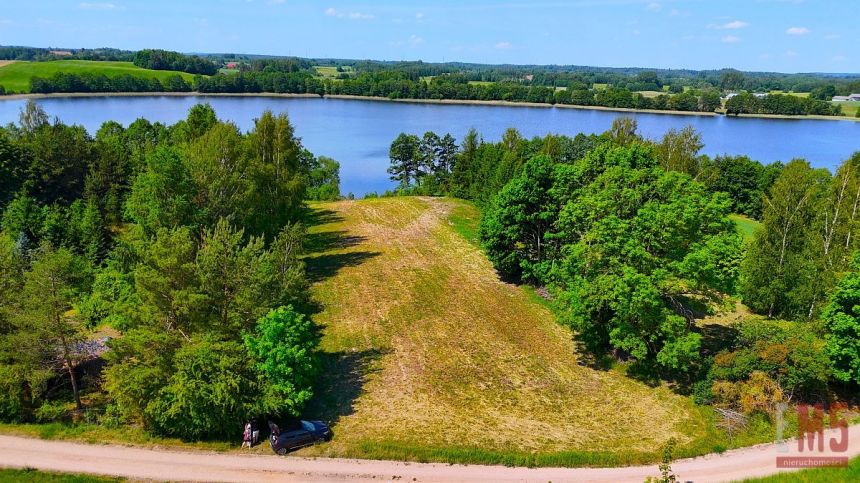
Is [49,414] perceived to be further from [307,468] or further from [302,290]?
[302,290]

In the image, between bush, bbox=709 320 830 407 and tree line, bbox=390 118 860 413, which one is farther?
tree line, bbox=390 118 860 413

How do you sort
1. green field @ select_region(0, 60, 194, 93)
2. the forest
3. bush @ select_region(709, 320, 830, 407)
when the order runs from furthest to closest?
green field @ select_region(0, 60, 194, 93) < bush @ select_region(709, 320, 830, 407) < the forest

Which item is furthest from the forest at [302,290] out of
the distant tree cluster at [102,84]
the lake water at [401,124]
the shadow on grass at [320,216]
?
the distant tree cluster at [102,84]

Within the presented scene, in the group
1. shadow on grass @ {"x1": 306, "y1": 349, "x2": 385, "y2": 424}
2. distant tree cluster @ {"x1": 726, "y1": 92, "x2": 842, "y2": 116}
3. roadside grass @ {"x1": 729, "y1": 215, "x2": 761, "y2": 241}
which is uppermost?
distant tree cluster @ {"x1": 726, "y1": 92, "x2": 842, "y2": 116}

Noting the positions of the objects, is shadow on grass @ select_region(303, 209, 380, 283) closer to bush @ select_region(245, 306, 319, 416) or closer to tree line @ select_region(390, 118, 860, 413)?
tree line @ select_region(390, 118, 860, 413)

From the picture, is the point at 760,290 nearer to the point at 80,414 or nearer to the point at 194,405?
the point at 194,405

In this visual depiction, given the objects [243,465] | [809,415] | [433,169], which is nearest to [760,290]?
[809,415]

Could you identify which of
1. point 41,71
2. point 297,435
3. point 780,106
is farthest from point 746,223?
point 41,71

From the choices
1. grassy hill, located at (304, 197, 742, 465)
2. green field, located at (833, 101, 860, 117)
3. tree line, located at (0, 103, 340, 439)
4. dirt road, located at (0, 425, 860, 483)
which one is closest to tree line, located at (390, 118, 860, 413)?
grassy hill, located at (304, 197, 742, 465)

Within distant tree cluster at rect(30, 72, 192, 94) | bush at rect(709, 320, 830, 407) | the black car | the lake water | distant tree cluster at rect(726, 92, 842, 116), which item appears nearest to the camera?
the black car
